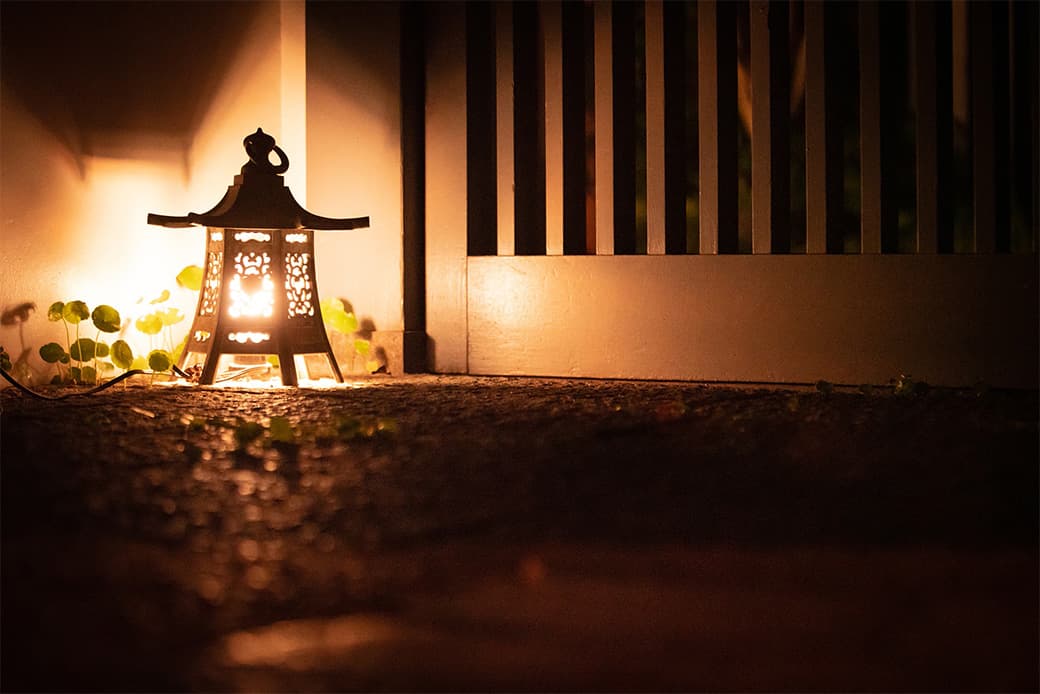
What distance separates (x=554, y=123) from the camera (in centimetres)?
388

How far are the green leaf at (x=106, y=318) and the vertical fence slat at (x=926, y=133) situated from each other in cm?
241

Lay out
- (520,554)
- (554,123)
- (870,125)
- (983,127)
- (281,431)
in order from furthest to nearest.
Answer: (554,123) < (870,125) < (983,127) < (281,431) < (520,554)

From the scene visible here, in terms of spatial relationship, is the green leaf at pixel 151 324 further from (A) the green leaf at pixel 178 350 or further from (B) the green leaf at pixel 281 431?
(B) the green leaf at pixel 281 431

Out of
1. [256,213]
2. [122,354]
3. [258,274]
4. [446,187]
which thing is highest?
[446,187]

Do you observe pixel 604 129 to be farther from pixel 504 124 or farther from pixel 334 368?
pixel 334 368

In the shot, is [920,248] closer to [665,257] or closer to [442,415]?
[665,257]

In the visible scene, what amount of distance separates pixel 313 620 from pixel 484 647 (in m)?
0.20

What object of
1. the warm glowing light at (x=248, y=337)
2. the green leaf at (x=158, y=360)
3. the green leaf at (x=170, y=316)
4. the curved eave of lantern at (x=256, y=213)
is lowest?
the green leaf at (x=158, y=360)

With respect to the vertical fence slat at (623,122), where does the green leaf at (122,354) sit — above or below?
below

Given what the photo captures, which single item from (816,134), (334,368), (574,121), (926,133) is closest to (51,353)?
(334,368)

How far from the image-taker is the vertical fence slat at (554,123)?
152 inches

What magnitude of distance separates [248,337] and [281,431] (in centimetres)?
112

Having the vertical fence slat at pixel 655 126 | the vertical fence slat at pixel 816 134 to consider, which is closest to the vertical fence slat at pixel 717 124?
the vertical fence slat at pixel 655 126

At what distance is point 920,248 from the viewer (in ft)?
11.3
